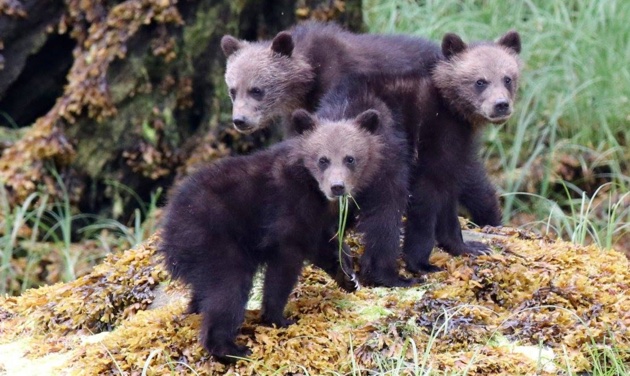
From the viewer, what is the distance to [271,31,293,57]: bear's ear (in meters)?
7.20

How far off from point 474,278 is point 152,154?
476 cm

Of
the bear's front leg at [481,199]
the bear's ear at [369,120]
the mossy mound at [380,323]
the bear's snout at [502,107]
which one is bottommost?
the bear's front leg at [481,199]

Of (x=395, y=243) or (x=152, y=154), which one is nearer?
(x=395, y=243)

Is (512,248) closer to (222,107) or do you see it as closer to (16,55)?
(222,107)

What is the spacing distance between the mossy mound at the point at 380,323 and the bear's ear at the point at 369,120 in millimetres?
986

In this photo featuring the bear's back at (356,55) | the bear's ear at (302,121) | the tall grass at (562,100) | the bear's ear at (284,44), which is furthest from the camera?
the tall grass at (562,100)

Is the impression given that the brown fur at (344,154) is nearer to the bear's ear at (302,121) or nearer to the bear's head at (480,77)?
the bear's ear at (302,121)

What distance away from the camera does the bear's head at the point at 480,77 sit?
641 centimetres

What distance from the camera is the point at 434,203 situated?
609 centimetres

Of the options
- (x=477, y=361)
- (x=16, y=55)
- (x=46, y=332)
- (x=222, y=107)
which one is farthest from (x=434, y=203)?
(x=16, y=55)

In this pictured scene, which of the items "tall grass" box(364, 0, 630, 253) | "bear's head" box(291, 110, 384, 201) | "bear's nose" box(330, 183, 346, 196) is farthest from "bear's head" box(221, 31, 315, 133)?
"tall grass" box(364, 0, 630, 253)

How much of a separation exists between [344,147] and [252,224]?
0.76m

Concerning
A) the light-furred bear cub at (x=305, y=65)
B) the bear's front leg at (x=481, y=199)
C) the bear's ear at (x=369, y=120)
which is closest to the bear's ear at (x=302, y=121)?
the bear's ear at (x=369, y=120)

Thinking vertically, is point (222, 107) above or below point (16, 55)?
below
